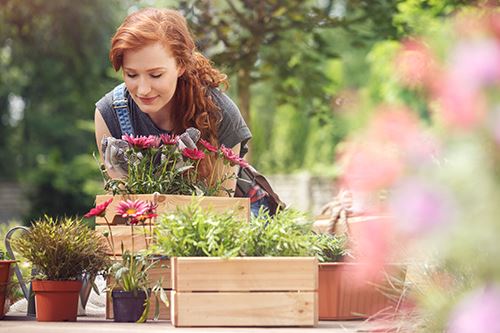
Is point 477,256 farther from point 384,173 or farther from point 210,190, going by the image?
point 210,190

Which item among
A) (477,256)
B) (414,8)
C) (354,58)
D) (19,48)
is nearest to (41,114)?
(19,48)

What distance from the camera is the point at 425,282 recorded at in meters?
2.44

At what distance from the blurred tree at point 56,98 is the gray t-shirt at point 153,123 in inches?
487

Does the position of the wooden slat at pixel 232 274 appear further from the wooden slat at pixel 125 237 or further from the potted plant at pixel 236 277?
the wooden slat at pixel 125 237

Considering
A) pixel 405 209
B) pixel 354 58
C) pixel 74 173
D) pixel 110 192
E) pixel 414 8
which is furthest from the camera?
pixel 354 58

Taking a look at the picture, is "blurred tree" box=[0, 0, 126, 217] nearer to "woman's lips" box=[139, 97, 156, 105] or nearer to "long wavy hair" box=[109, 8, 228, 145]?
"long wavy hair" box=[109, 8, 228, 145]

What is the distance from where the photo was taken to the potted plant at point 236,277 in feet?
7.68

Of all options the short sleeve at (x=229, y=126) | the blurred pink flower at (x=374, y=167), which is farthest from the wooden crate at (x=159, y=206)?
the blurred pink flower at (x=374, y=167)

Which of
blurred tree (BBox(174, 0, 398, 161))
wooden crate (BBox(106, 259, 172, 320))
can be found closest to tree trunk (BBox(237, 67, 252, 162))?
blurred tree (BBox(174, 0, 398, 161))

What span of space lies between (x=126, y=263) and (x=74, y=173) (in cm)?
1624

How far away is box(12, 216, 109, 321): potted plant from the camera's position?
2730 mm

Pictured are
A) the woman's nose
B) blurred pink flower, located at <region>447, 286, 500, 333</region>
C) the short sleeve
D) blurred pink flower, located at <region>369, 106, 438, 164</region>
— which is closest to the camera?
blurred pink flower, located at <region>447, 286, 500, 333</region>

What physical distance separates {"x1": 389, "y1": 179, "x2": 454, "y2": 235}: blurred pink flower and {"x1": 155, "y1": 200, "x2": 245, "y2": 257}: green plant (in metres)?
1.02

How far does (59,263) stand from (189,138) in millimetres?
604
